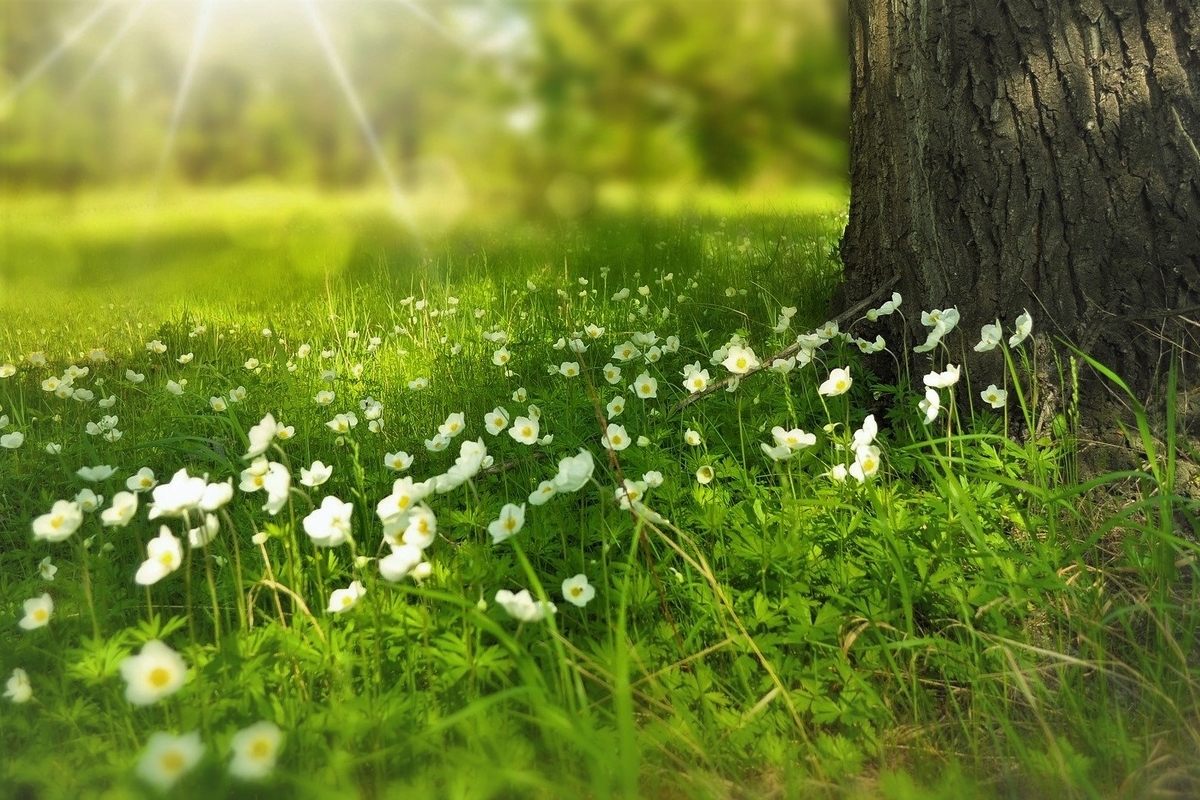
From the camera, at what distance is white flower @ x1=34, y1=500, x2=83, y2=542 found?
1.46 metres

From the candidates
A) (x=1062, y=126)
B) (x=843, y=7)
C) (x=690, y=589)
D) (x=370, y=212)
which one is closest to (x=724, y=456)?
(x=690, y=589)

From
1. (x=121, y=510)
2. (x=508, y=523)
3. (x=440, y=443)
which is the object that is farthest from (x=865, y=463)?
(x=121, y=510)

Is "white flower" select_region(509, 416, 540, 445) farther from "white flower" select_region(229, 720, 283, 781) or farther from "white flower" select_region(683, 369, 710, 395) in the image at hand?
"white flower" select_region(229, 720, 283, 781)

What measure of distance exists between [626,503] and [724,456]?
3.00 ft

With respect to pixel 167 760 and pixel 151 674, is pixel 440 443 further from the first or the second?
pixel 167 760

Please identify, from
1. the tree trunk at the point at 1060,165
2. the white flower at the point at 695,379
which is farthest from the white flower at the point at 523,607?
the tree trunk at the point at 1060,165

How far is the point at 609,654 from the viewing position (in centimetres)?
140

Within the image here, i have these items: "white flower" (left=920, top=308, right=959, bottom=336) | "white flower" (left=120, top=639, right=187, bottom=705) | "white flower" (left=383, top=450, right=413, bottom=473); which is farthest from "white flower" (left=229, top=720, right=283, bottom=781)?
"white flower" (left=920, top=308, right=959, bottom=336)

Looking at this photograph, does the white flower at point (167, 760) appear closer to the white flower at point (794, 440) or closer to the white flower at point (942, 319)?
the white flower at point (794, 440)

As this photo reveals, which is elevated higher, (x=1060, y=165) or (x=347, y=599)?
(x=1060, y=165)

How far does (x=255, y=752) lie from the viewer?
0.95 m

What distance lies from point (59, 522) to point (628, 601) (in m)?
1.12

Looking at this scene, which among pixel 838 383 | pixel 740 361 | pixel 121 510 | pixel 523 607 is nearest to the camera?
pixel 523 607

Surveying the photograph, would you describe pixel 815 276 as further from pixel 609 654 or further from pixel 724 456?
pixel 609 654
